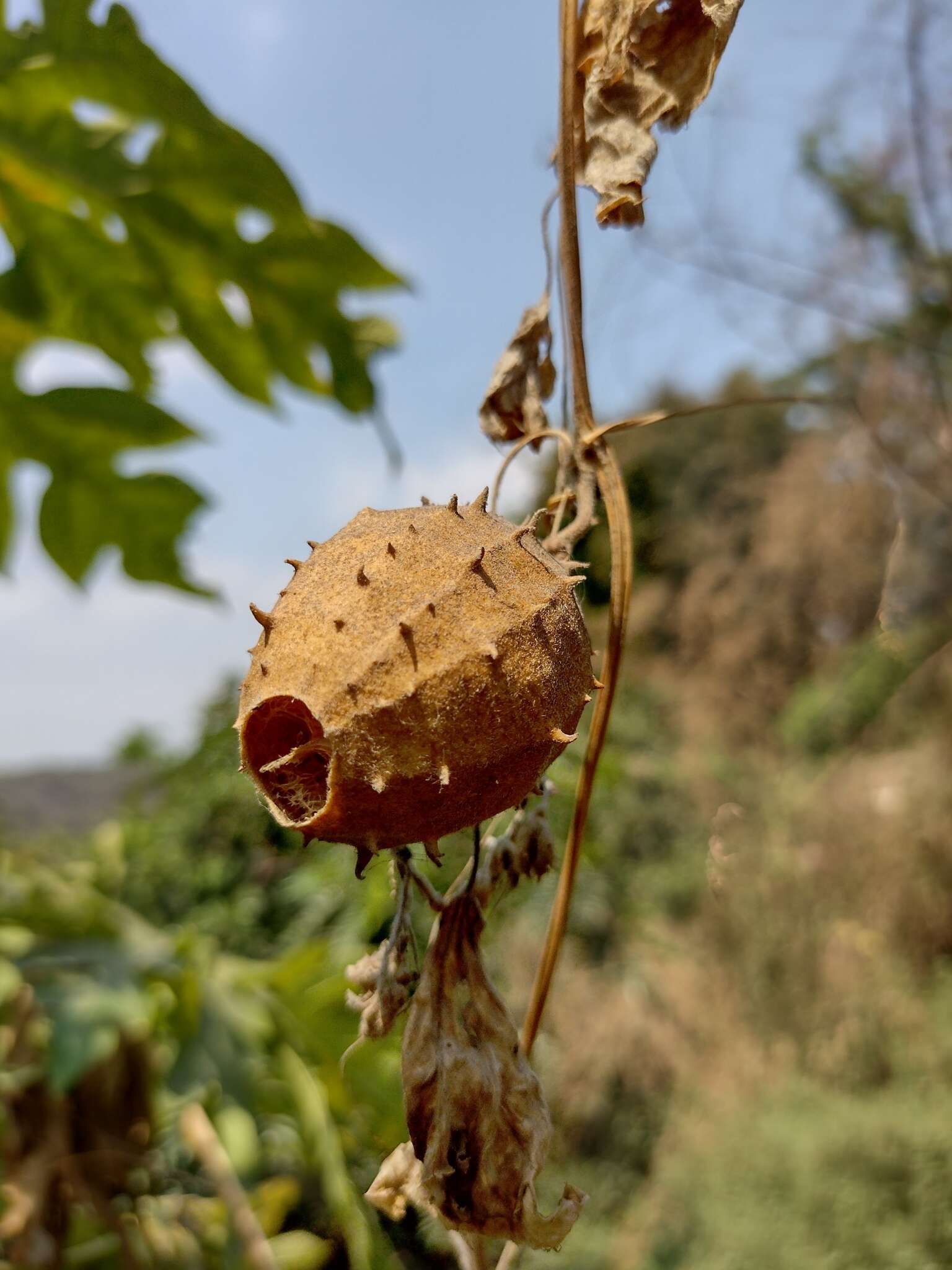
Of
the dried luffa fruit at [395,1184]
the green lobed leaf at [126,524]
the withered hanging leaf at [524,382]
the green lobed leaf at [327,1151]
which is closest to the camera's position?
the dried luffa fruit at [395,1184]

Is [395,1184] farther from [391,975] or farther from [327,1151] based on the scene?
[327,1151]

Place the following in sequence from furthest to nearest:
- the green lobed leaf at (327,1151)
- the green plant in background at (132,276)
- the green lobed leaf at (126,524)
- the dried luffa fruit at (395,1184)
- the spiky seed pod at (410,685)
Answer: the green lobed leaf at (126,524)
the green plant in background at (132,276)
the green lobed leaf at (327,1151)
the dried luffa fruit at (395,1184)
the spiky seed pod at (410,685)

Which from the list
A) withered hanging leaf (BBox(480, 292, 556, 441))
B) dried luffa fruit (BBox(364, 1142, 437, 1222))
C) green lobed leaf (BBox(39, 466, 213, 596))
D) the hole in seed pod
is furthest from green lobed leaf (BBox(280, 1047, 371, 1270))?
green lobed leaf (BBox(39, 466, 213, 596))

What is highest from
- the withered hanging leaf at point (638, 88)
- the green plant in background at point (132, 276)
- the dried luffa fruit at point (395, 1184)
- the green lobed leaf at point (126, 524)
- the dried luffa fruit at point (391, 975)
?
the green plant in background at point (132, 276)

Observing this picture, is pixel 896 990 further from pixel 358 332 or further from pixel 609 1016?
pixel 358 332

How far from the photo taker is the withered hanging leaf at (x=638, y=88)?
692mm

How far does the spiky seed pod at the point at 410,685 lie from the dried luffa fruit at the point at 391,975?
90 mm

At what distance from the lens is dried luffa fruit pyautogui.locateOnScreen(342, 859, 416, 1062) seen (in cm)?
68

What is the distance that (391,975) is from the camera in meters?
0.69

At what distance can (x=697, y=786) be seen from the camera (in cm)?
655

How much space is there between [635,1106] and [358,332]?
172 inches

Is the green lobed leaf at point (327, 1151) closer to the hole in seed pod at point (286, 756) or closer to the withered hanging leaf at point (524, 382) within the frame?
the hole in seed pod at point (286, 756)

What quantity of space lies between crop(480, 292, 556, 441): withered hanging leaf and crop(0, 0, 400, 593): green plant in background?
0.77 m

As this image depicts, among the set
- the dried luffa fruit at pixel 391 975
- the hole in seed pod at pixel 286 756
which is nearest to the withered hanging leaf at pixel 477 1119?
the dried luffa fruit at pixel 391 975
